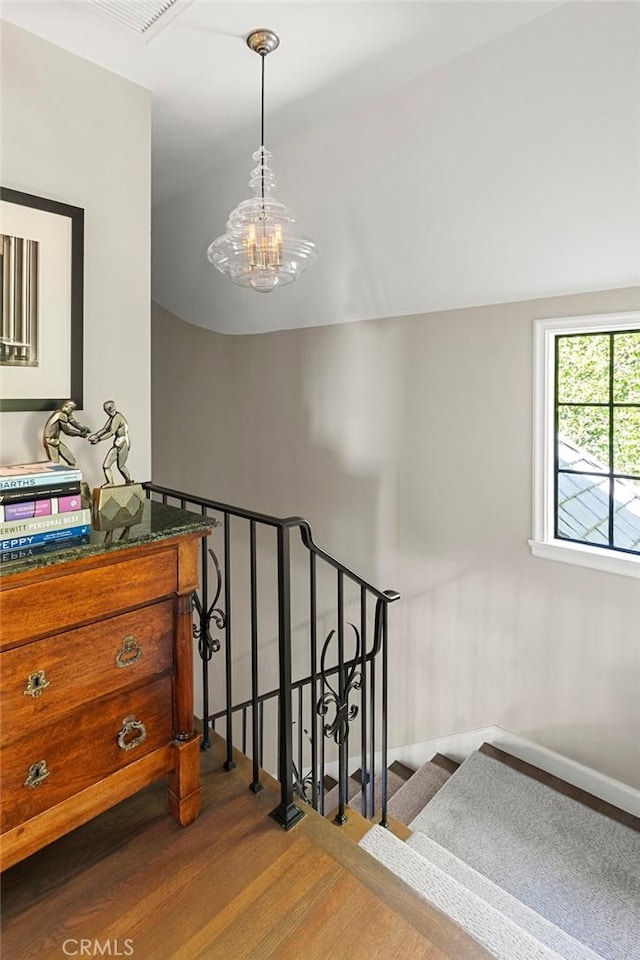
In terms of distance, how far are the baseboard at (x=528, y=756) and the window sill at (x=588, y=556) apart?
1.06 meters

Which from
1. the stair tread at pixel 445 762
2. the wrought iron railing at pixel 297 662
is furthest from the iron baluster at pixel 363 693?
the stair tread at pixel 445 762

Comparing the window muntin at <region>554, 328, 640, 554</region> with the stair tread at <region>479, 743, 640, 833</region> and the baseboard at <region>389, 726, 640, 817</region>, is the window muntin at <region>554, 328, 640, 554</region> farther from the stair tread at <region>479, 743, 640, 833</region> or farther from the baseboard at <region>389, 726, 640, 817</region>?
the stair tread at <region>479, 743, 640, 833</region>

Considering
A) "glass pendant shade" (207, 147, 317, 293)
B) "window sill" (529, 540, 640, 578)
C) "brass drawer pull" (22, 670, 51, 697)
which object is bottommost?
"brass drawer pull" (22, 670, 51, 697)

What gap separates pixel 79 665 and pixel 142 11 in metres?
1.98

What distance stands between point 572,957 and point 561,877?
0.54m

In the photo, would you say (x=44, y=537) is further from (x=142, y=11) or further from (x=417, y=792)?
(x=417, y=792)

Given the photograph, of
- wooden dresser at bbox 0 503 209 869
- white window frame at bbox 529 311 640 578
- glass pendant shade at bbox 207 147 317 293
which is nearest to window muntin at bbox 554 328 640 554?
white window frame at bbox 529 311 640 578

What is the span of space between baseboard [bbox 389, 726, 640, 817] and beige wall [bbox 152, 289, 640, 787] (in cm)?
6

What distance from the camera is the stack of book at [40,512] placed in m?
1.36

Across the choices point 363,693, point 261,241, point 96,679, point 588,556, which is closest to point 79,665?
point 96,679

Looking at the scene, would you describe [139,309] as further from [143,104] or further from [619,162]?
[619,162]

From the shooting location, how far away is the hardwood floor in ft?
4.35

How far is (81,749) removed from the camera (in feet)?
4.83

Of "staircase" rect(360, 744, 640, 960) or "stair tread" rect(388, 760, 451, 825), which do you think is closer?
"staircase" rect(360, 744, 640, 960)
